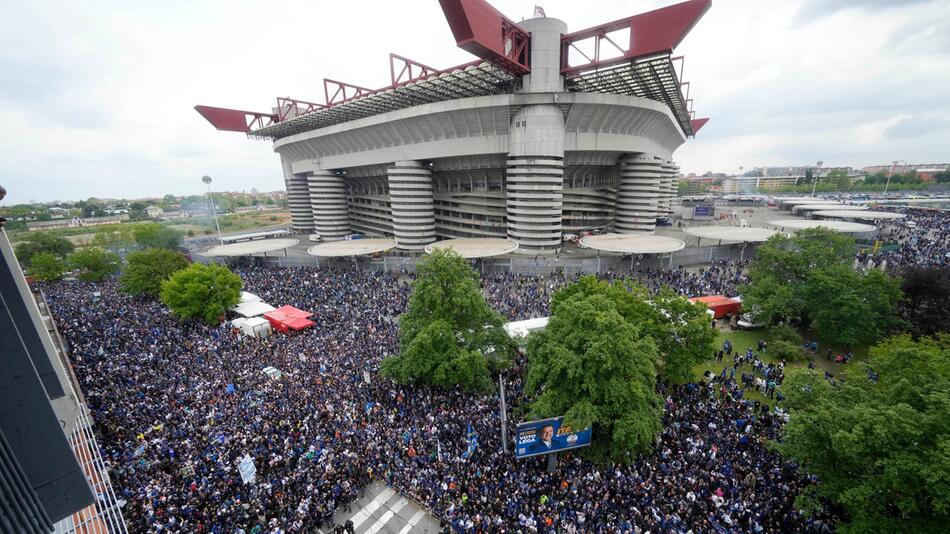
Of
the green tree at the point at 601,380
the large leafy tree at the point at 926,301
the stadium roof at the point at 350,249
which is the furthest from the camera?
the stadium roof at the point at 350,249

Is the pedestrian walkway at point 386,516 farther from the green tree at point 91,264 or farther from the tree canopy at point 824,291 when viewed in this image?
the green tree at point 91,264

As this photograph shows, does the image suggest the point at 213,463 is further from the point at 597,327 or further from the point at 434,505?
the point at 597,327

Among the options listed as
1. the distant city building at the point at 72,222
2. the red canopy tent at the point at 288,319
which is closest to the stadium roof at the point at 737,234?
the red canopy tent at the point at 288,319

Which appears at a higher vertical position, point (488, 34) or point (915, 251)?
point (488, 34)

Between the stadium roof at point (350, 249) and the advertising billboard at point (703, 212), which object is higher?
the stadium roof at point (350, 249)

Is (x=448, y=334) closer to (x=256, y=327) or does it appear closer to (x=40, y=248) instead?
(x=256, y=327)

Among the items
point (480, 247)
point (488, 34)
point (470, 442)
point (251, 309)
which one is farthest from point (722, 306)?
point (251, 309)
